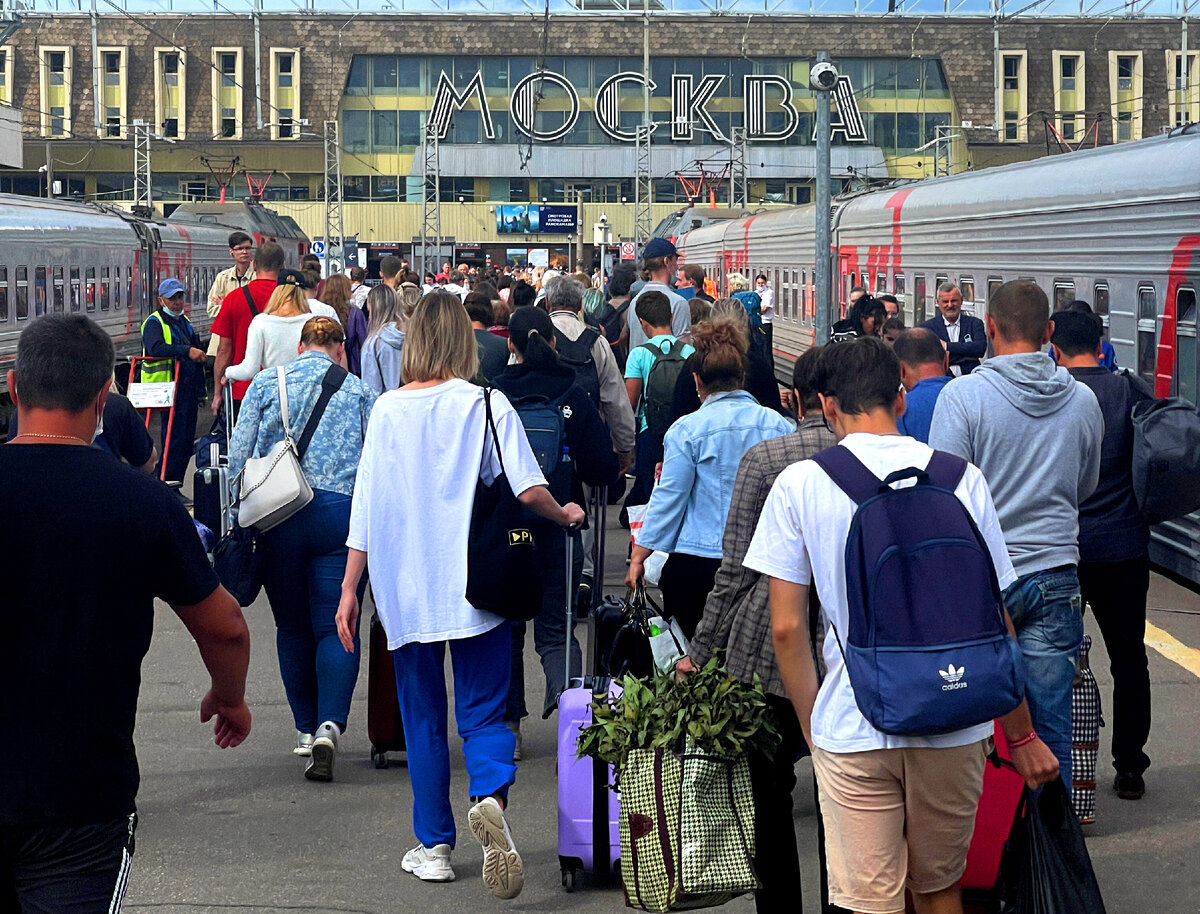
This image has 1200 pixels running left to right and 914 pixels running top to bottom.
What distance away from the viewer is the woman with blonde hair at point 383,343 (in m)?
10.5

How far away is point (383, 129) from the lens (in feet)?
299

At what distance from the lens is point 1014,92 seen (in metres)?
93.1

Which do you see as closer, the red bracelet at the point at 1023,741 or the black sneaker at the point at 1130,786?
the red bracelet at the point at 1023,741

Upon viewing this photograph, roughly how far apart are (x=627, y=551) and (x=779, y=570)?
909 cm

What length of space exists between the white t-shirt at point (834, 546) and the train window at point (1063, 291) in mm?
10020

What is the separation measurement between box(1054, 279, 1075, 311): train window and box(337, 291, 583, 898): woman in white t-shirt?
8.77m

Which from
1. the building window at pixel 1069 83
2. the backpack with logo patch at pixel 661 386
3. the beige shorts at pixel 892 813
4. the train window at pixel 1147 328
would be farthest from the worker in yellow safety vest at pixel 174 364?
the building window at pixel 1069 83

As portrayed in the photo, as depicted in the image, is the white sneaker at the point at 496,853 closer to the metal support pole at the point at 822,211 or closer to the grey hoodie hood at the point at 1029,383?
the grey hoodie hood at the point at 1029,383

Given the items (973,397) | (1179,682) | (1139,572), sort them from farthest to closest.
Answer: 1. (1179,682)
2. (1139,572)
3. (973,397)

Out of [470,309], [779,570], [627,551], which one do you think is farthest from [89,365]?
[627,551]

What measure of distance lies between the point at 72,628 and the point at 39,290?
21.7m

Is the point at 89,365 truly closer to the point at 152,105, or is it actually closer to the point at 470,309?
the point at 470,309

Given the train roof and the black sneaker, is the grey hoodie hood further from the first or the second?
the train roof

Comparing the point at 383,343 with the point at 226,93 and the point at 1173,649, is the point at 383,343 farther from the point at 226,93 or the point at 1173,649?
the point at 226,93
